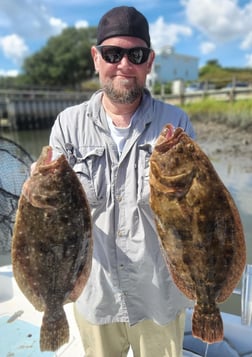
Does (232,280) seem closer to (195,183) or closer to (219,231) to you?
(219,231)

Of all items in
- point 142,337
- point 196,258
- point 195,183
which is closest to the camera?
point 195,183

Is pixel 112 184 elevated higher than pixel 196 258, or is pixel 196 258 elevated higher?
pixel 112 184

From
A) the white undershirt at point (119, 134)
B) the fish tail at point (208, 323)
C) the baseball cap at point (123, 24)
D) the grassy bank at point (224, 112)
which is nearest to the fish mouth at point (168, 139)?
the white undershirt at point (119, 134)

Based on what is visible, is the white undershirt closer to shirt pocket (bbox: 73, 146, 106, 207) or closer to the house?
shirt pocket (bbox: 73, 146, 106, 207)

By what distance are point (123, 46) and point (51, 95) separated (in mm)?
40428

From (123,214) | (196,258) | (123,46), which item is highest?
(123,46)

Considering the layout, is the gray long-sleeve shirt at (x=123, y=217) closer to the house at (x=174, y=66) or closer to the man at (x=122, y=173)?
the man at (x=122, y=173)

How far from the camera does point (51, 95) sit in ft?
135

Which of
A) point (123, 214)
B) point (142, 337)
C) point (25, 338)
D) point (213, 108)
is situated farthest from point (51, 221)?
point (213, 108)

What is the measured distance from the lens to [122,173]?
2703 millimetres

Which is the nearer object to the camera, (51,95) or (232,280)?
(232,280)

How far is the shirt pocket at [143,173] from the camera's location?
2.63m

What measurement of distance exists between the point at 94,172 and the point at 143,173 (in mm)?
387

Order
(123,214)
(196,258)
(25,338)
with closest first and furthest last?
1. (196,258)
2. (123,214)
3. (25,338)
